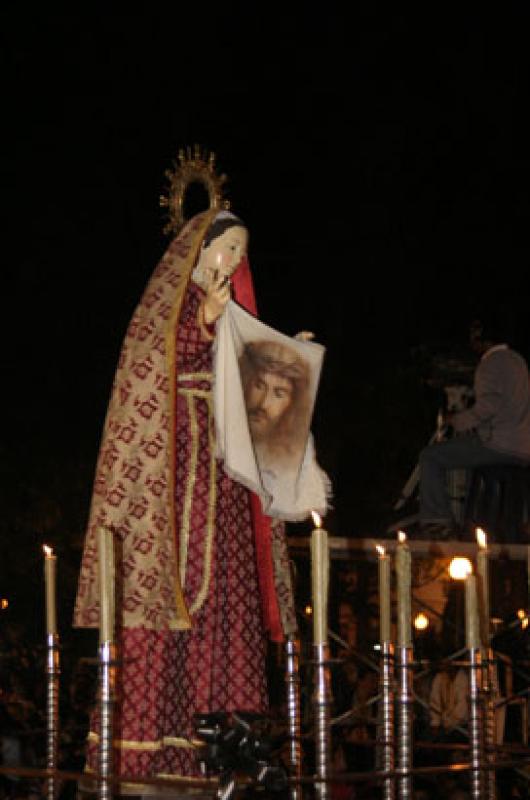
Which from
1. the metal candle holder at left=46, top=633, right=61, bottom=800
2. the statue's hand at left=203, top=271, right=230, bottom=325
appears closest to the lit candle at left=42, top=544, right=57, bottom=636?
the metal candle holder at left=46, top=633, right=61, bottom=800

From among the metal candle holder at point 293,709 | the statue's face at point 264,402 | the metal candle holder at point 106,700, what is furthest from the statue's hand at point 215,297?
the metal candle holder at point 106,700

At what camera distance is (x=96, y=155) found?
41.5ft

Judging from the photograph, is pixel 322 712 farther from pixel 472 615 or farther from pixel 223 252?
pixel 223 252

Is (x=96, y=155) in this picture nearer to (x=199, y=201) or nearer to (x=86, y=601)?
(x=199, y=201)

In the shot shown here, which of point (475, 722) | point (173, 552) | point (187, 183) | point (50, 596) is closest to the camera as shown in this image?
point (475, 722)

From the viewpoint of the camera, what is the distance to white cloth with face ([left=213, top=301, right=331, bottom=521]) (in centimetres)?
685

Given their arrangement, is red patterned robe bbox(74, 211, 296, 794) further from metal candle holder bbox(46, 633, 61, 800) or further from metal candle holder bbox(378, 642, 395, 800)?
metal candle holder bbox(378, 642, 395, 800)

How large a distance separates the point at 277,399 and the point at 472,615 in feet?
7.56

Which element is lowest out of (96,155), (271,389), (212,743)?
(212,743)

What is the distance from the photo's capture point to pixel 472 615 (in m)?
4.80

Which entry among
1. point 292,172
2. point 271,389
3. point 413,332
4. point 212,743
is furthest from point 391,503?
point 212,743

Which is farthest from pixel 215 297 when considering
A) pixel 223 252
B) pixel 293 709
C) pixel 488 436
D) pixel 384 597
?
pixel 488 436

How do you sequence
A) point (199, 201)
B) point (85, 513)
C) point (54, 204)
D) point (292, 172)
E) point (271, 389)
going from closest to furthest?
1. point (271, 389)
2. point (85, 513)
3. point (199, 201)
4. point (54, 204)
5. point (292, 172)

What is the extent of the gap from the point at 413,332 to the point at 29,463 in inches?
146
